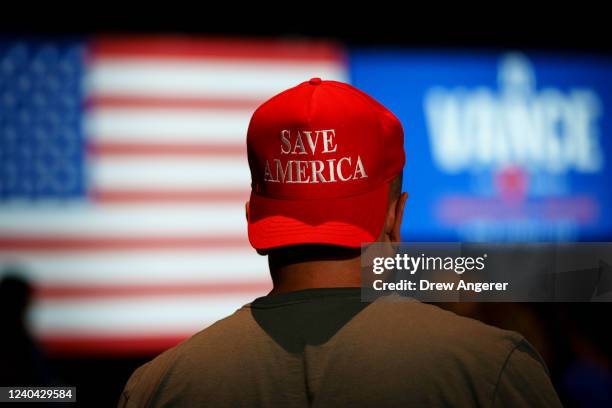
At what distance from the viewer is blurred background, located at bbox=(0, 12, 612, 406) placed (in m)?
4.13

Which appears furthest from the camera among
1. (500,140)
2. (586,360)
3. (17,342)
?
(500,140)

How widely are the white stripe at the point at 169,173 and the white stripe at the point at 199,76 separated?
36 cm

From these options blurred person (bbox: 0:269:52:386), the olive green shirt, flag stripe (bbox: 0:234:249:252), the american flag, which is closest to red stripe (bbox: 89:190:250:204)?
the american flag

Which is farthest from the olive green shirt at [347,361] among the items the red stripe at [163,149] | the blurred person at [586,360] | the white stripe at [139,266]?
the red stripe at [163,149]

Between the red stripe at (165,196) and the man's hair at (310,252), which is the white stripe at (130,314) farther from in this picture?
the man's hair at (310,252)

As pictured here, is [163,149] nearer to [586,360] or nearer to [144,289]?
[144,289]

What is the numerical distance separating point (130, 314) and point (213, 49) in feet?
4.82

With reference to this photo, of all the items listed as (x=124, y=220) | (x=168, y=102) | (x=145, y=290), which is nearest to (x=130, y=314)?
(x=145, y=290)

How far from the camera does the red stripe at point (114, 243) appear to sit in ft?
13.4

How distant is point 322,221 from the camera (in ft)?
3.58

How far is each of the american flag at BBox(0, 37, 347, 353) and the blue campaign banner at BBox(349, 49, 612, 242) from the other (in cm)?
87

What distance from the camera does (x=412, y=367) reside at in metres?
0.97

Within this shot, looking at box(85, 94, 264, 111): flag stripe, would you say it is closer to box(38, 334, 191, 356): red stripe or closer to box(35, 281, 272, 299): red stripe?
box(35, 281, 272, 299): red stripe

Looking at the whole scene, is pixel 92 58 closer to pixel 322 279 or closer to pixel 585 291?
pixel 585 291
